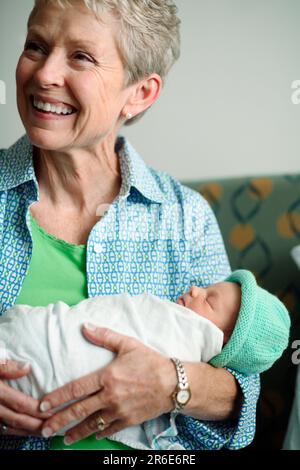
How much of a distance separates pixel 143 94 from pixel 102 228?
15.3 inches

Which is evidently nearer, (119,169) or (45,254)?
(45,254)

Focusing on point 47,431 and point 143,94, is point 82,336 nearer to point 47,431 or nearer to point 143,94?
point 47,431

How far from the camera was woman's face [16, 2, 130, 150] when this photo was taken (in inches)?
51.4

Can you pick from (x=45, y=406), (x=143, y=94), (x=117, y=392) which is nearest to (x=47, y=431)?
(x=45, y=406)

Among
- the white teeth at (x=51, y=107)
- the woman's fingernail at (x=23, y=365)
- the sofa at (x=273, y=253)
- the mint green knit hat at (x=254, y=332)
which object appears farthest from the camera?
the sofa at (x=273, y=253)

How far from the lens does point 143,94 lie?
5.03ft

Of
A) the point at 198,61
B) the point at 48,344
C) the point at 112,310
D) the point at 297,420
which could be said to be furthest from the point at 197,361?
the point at 198,61

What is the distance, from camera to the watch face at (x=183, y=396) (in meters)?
1.24

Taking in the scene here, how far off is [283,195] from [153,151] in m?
0.46

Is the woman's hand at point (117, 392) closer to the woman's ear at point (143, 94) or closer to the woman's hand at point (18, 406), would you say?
the woman's hand at point (18, 406)

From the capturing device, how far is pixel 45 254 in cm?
140

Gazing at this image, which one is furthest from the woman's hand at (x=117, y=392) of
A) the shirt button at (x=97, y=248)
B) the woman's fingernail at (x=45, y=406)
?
the shirt button at (x=97, y=248)

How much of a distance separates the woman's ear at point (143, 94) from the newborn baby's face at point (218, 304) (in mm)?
535

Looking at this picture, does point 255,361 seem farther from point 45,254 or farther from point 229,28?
point 229,28
